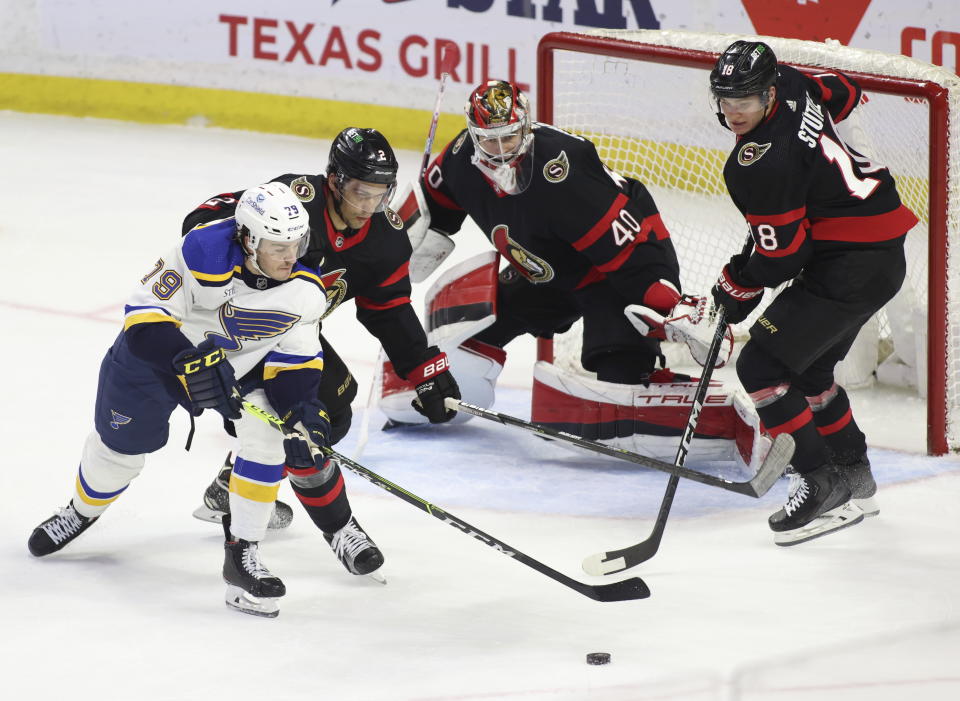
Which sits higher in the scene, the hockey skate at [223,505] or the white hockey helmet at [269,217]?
the white hockey helmet at [269,217]

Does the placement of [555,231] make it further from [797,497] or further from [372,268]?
[797,497]

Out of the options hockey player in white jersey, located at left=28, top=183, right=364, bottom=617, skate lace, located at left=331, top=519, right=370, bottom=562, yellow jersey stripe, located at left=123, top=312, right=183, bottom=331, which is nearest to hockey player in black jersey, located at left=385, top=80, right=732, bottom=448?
hockey player in white jersey, located at left=28, top=183, right=364, bottom=617

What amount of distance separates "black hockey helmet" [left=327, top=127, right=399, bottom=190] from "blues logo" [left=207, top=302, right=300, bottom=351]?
0.38 meters

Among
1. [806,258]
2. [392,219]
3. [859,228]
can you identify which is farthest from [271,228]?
[859,228]

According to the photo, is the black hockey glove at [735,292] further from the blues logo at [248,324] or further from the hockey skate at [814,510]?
the blues logo at [248,324]

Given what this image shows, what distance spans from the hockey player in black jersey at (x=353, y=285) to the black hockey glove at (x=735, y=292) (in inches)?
26.2

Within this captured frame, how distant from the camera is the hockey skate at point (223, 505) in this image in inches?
139

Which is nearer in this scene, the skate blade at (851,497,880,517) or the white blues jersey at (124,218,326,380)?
the white blues jersey at (124,218,326,380)

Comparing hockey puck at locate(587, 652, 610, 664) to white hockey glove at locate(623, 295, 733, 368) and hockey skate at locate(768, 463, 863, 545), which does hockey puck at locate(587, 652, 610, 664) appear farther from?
white hockey glove at locate(623, 295, 733, 368)

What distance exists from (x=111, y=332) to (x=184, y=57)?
7.53 feet

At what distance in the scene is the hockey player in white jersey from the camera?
9.46 ft

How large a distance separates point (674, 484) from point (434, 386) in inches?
23.4

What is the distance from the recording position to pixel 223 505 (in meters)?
3.54

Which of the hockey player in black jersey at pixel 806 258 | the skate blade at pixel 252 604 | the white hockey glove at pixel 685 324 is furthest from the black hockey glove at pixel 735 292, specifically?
the skate blade at pixel 252 604
